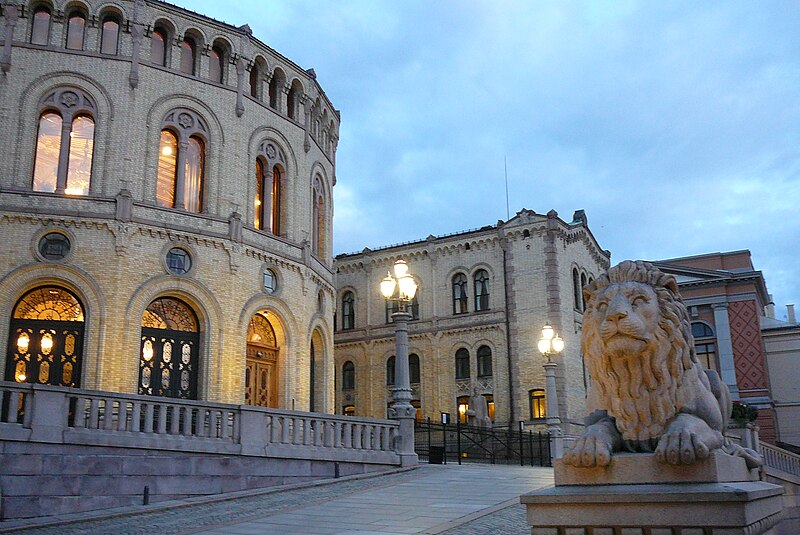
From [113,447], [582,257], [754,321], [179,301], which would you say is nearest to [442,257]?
[582,257]

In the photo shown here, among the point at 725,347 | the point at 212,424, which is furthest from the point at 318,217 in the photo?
the point at 725,347

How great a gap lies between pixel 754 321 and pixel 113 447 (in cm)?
4211

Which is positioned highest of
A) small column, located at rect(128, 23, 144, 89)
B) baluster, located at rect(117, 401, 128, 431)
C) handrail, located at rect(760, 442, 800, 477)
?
small column, located at rect(128, 23, 144, 89)

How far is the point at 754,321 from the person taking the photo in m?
48.4

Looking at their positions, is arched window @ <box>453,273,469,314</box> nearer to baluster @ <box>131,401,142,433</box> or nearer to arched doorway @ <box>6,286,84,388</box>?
arched doorway @ <box>6,286,84,388</box>

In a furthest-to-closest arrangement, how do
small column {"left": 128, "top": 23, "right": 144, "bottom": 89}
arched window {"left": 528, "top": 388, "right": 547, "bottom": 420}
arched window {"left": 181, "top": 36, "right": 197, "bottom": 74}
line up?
Answer: arched window {"left": 528, "top": 388, "right": 547, "bottom": 420}
arched window {"left": 181, "top": 36, "right": 197, "bottom": 74}
small column {"left": 128, "top": 23, "right": 144, "bottom": 89}

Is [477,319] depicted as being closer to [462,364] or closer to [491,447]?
[462,364]

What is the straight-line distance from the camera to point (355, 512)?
45.2 feet

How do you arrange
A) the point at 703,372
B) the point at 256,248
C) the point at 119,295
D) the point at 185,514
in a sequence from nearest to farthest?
the point at 703,372, the point at 185,514, the point at 119,295, the point at 256,248

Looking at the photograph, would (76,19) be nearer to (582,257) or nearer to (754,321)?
(582,257)

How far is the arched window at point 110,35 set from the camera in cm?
2759

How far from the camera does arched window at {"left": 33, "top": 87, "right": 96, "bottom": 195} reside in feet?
86.0

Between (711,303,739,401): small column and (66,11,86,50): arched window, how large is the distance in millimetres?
38618

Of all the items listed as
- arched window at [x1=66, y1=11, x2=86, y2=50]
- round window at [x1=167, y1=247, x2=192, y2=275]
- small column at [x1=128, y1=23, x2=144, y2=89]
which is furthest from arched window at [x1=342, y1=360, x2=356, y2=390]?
arched window at [x1=66, y1=11, x2=86, y2=50]
